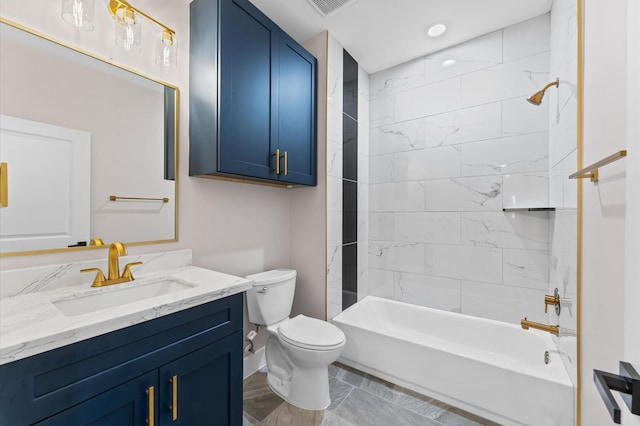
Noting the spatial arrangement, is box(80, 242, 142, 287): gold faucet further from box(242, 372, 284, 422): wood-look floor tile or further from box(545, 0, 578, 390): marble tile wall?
box(545, 0, 578, 390): marble tile wall

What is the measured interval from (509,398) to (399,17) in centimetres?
256

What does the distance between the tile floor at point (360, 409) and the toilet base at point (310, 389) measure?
0.11 ft

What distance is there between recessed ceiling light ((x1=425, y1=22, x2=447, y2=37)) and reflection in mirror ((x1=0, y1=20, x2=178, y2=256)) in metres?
1.92

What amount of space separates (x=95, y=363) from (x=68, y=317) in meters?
0.16

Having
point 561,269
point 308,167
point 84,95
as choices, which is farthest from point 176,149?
point 561,269

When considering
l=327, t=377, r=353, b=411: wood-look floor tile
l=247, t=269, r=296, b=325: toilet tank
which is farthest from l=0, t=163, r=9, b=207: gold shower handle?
l=327, t=377, r=353, b=411: wood-look floor tile

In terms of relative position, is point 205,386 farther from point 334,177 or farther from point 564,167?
point 564,167

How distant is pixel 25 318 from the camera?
2.74ft

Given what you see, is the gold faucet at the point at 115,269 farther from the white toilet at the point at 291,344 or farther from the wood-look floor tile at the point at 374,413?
the wood-look floor tile at the point at 374,413

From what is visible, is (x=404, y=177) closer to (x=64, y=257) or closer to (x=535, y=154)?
(x=535, y=154)

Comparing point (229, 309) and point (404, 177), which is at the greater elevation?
point (404, 177)

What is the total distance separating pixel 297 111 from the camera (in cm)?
200

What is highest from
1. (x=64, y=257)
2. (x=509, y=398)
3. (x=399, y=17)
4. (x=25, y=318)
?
(x=399, y=17)

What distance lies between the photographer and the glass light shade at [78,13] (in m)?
1.15
